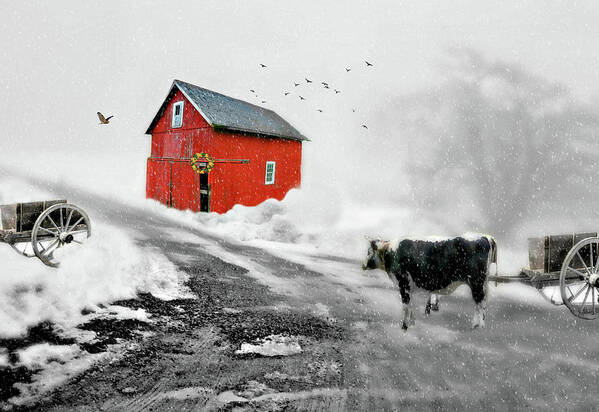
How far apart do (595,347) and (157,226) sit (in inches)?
518

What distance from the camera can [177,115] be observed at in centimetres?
1870

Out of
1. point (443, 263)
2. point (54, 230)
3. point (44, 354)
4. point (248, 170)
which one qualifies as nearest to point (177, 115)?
point (248, 170)

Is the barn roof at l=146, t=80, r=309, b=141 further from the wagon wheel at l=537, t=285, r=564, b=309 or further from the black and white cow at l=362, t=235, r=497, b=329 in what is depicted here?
the wagon wheel at l=537, t=285, r=564, b=309

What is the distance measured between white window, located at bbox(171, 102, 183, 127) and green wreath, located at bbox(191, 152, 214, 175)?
7.70ft

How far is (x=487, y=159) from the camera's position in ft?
59.4

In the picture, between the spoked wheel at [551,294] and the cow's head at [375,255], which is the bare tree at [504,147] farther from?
the cow's head at [375,255]

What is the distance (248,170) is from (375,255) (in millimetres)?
13298

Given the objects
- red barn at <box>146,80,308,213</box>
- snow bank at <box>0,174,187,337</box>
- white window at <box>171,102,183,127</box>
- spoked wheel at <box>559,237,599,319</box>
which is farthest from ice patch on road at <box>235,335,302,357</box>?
white window at <box>171,102,183,127</box>

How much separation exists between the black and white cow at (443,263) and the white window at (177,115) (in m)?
15.5

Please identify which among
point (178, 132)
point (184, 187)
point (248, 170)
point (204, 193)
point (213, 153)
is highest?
point (178, 132)

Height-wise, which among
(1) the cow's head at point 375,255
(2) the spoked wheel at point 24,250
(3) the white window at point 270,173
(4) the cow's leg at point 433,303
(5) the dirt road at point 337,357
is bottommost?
(5) the dirt road at point 337,357

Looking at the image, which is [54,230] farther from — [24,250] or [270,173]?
[270,173]

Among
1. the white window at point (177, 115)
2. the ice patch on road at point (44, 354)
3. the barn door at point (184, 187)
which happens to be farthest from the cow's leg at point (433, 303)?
the white window at point (177, 115)

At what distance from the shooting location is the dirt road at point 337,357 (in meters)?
4.07
